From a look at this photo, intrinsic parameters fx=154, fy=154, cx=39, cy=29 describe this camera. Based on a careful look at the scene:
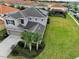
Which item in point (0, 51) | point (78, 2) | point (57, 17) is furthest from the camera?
point (78, 2)

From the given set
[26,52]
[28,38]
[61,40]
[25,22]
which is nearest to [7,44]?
[26,52]

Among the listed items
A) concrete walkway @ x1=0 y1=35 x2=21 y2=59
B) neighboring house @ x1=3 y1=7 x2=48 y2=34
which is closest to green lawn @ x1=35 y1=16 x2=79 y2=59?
neighboring house @ x1=3 y1=7 x2=48 y2=34

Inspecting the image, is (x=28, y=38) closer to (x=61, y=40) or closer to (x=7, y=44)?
(x=7, y=44)

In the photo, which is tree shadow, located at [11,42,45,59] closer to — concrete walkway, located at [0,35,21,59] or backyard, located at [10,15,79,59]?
backyard, located at [10,15,79,59]

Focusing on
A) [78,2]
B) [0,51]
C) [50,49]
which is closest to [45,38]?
[50,49]

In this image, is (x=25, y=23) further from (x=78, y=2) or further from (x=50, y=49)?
(x=78, y=2)
